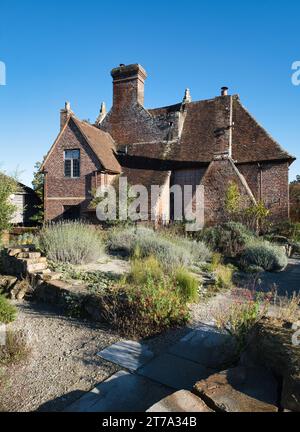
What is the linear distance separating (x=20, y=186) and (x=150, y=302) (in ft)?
73.7

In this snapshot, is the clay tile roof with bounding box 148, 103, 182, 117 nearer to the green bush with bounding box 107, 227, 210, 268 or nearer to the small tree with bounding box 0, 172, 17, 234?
the small tree with bounding box 0, 172, 17, 234

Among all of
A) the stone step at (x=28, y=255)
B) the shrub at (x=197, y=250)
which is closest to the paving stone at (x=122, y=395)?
the stone step at (x=28, y=255)

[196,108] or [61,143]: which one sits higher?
[196,108]

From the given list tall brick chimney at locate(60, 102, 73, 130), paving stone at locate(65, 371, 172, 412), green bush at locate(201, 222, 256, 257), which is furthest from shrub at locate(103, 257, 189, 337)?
tall brick chimney at locate(60, 102, 73, 130)

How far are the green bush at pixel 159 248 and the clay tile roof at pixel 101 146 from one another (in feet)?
30.8

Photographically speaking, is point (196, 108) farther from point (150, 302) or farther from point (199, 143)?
point (150, 302)

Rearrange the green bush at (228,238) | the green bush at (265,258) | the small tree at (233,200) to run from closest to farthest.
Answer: the green bush at (265,258) < the green bush at (228,238) < the small tree at (233,200)

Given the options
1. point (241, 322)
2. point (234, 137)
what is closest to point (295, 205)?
point (234, 137)

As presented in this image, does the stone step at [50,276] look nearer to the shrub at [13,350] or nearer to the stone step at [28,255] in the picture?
the stone step at [28,255]

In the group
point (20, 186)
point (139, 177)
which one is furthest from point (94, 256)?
point (20, 186)

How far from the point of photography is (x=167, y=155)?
20.1 metres

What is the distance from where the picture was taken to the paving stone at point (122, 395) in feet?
9.73

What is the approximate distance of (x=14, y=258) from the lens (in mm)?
7781

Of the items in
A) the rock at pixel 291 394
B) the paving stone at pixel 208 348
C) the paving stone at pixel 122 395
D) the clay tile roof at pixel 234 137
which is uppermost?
the clay tile roof at pixel 234 137
